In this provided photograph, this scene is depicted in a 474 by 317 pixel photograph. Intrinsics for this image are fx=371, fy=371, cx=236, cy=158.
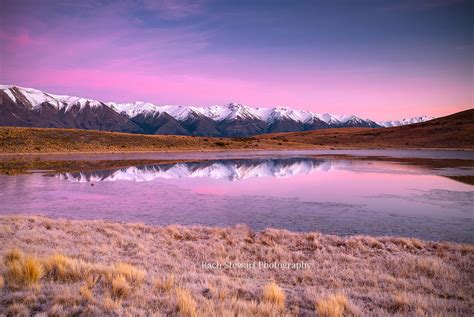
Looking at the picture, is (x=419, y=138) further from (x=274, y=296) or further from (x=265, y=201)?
(x=274, y=296)

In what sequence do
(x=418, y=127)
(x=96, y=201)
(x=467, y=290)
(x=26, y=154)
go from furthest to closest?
(x=418, y=127) < (x=26, y=154) < (x=96, y=201) < (x=467, y=290)

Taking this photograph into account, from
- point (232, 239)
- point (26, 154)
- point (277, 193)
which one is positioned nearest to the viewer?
point (232, 239)

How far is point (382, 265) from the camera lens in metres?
11.2

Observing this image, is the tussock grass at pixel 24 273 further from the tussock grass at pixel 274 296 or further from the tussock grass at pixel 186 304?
the tussock grass at pixel 274 296

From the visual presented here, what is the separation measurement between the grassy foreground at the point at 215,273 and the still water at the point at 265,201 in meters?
2.31

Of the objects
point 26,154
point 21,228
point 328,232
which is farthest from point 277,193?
point 26,154

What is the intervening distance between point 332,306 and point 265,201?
14.4m

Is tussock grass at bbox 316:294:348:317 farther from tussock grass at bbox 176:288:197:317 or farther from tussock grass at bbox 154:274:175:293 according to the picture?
tussock grass at bbox 154:274:175:293

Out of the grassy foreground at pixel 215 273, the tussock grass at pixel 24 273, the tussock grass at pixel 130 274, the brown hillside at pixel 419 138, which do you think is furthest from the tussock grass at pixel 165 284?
the brown hillside at pixel 419 138

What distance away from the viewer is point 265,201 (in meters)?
21.6

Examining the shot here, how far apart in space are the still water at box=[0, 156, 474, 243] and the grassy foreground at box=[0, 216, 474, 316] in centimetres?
231

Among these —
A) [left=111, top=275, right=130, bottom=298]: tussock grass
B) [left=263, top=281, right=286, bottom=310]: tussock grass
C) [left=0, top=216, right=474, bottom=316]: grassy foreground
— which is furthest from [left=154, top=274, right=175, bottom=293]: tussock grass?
[left=263, top=281, right=286, bottom=310]: tussock grass

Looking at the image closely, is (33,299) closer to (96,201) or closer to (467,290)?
(467,290)

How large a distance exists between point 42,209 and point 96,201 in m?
3.05
